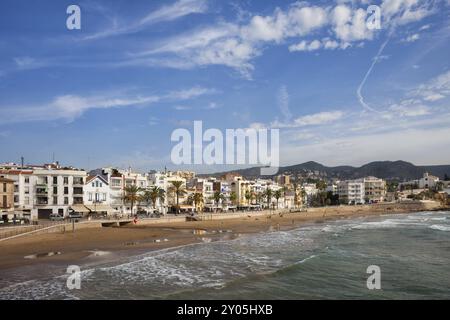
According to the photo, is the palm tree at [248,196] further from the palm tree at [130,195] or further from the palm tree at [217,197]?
the palm tree at [130,195]

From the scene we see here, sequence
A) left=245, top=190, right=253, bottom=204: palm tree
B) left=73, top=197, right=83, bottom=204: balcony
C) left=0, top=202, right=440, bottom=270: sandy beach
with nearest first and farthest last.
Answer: left=0, top=202, right=440, bottom=270: sandy beach, left=73, top=197, right=83, bottom=204: balcony, left=245, top=190, right=253, bottom=204: palm tree

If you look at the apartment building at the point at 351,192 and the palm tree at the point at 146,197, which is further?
the apartment building at the point at 351,192

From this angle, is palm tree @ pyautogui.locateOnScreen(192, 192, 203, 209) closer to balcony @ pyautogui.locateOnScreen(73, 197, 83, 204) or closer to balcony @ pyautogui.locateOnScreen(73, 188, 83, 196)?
balcony @ pyautogui.locateOnScreen(73, 197, 83, 204)

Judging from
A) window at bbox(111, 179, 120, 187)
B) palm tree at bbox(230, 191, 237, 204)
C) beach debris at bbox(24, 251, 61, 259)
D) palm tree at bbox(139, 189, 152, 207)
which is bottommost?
palm tree at bbox(230, 191, 237, 204)

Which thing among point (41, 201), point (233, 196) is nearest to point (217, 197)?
point (233, 196)

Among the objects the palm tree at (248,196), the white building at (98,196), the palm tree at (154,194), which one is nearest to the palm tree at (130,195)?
the white building at (98,196)

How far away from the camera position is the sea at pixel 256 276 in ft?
62.5

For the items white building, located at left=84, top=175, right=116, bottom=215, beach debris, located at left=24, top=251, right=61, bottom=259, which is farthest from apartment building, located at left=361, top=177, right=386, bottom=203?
beach debris, located at left=24, top=251, right=61, bottom=259

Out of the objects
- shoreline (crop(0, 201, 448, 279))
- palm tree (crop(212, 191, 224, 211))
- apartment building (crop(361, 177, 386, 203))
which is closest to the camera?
shoreline (crop(0, 201, 448, 279))

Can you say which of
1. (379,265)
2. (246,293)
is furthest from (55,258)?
(379,265)

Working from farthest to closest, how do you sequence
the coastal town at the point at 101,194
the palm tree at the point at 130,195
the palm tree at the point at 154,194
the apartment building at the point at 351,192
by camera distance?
the apartment building at the point at 351,192
the palm tree at the point at 154,194
the palm tree at the point at 130,195
the coastal town at the point at 101,194

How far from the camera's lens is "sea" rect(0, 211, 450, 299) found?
19047mm

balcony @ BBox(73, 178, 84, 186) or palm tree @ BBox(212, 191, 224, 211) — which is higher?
balcony @ BBox(73, 178, 84, 186)

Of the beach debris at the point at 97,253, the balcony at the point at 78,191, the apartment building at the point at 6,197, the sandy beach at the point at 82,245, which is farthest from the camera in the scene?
the balcony at the point at 78,191
